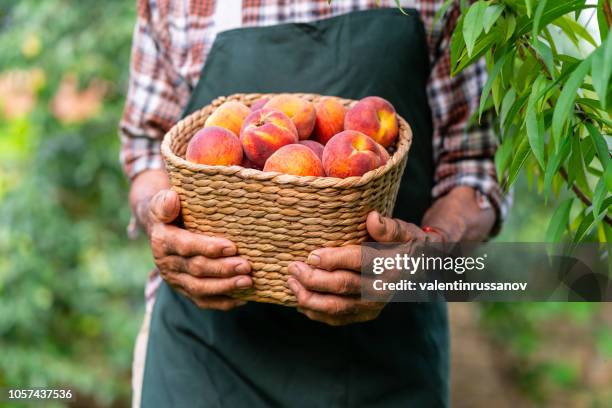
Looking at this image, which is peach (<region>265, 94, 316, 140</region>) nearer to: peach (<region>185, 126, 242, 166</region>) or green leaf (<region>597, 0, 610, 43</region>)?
peach (<region>185, 126, 242, 166</region>)

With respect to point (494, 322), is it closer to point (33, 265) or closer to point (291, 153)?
point (33, 265)

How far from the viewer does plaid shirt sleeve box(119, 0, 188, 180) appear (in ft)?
6.08

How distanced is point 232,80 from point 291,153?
1.55 ft

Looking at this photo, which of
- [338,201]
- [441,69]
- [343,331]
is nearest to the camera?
[338,201]

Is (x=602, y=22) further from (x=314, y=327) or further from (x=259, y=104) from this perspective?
(x=314, y=327)

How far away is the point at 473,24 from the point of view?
101cm

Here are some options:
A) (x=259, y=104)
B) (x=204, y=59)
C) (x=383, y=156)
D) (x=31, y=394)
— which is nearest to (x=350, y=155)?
(x=383, y=156)

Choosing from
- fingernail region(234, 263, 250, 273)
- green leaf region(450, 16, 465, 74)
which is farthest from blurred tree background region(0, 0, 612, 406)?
green leaf region(450, 16, 465, 74)

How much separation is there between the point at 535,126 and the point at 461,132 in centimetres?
78

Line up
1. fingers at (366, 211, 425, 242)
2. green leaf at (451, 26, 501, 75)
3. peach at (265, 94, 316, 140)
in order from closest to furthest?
green leaf at (451, 26, 501, 75) → fingers at (366, 211, 425, 242) → peach at (265, 94, 316, 140)

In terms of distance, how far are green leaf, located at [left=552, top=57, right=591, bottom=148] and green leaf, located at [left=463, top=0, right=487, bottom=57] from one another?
0.49 ft

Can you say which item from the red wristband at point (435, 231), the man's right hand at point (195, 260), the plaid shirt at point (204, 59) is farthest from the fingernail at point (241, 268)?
the plaid shirt at point (204, 59)

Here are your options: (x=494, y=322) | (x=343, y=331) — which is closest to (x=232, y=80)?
(x=343, y=331)

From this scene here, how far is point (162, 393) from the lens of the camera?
165 cm
